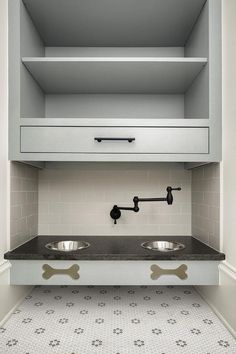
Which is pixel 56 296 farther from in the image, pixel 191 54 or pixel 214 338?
pixel 191 54

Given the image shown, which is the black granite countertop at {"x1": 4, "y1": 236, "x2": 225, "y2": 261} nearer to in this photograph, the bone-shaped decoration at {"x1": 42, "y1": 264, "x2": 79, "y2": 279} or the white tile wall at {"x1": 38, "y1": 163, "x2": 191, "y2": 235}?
the bone-shaped decoration at {"x1": 42, "y1": 264, "x2": 79, "y2": 279}

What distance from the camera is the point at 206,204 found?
1620 millimetres

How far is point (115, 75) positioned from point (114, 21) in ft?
1.03

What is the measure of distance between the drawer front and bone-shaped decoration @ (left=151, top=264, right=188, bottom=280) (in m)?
0.60

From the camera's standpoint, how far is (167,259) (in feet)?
4.52

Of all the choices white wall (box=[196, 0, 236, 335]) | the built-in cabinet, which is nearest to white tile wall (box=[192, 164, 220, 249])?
white wall (box=[196, 0, 236, 335])

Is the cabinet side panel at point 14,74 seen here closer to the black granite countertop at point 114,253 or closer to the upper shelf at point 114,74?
the upper shelf at point 114,74

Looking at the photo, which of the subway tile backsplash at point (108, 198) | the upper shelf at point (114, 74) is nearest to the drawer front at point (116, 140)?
the upper shelf at point (114, 74)

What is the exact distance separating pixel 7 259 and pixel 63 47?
55.1 inches

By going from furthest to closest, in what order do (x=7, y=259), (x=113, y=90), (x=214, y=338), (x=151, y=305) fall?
1. (x=113, y=90)
2. (x=151, y=305)
3. (x=7, y=259)
4. (x=214, y=338)

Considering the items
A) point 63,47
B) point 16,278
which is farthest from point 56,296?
point 63,47

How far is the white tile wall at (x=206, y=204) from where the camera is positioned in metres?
1.47

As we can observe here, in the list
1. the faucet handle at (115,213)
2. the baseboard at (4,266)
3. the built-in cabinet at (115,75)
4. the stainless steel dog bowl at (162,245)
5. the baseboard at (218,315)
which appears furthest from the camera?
the faucet handle at (115,213)

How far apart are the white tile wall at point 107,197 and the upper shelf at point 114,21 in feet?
2.71
